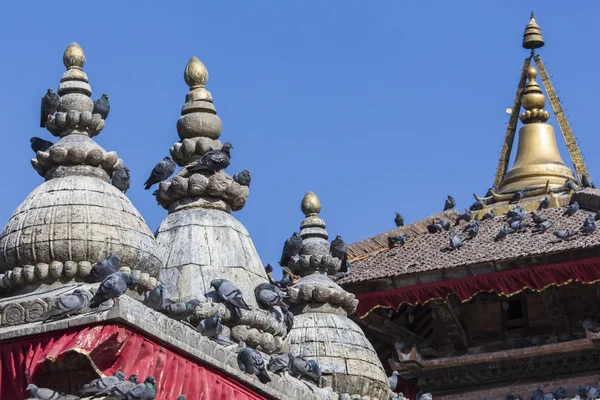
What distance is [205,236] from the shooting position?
1958cm

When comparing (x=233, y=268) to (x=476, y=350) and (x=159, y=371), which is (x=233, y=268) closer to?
(x=159, y=371)

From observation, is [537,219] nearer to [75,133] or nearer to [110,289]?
[75,133]

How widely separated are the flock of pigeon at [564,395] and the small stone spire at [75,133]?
1422 cm

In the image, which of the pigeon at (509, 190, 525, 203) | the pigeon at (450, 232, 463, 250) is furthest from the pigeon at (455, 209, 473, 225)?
the pigeon at (450, 232, 463, 250)

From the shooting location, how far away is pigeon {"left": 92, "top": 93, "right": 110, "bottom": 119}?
18641 millimetres

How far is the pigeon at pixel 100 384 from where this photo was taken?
15867mm

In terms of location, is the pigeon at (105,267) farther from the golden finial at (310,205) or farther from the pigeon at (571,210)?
the pigeon at (571,210)

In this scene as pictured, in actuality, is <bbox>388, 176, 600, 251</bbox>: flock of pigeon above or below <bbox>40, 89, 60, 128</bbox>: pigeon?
above

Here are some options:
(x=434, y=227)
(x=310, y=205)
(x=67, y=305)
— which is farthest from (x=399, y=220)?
(x=67, y=305)

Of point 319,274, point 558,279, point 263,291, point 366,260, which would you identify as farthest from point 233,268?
point 366,260

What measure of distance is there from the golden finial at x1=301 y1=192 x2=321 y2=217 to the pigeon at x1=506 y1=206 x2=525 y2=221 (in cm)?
1026

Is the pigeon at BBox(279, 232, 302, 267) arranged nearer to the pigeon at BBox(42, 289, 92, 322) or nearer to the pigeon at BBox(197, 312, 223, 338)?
the pigeon at BBox(197, 312, 223, 338)

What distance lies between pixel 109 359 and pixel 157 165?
4.52 meters

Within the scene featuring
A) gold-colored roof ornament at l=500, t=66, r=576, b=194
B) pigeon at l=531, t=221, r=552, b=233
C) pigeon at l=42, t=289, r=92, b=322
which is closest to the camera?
pigeon at l=42, t=289, r=92, b=322
